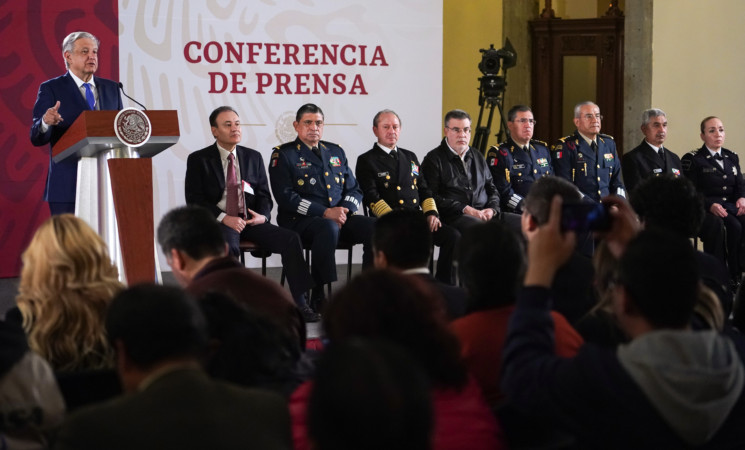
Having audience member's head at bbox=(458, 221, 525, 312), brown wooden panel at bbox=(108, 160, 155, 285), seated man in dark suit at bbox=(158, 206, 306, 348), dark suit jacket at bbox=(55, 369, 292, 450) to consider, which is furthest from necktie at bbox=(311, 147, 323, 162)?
dark suit jacket at bbox=(55, 369, 292, 450)

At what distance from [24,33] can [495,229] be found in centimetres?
509

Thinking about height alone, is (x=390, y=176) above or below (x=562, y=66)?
below

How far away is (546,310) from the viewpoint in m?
1.86

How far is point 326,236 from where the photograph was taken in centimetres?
573

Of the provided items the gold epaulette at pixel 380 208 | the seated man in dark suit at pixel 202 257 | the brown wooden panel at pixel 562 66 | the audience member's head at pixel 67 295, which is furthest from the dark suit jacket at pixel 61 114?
the brown wooden panel at pixel 562 66

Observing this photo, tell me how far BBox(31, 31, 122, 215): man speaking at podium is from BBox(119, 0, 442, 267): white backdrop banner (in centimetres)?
188

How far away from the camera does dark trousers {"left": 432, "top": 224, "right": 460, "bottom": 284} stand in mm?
6066

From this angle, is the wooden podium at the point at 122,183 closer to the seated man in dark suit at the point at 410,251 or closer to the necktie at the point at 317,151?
the seated man in dark suit at the point at 410,251

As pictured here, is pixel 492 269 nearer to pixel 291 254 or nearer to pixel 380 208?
pixel 291 254

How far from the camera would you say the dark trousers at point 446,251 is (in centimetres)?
607

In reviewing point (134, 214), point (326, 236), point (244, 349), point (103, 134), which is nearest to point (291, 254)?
point (326, 236)

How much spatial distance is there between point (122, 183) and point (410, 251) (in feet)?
5.39

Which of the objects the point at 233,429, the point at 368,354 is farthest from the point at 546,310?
the point at 368,354

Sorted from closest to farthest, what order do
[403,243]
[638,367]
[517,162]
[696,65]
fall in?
[638,367]
[403,243]
[517,162]
[696,65]
